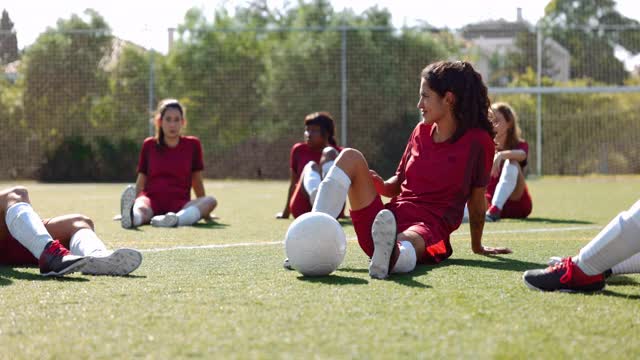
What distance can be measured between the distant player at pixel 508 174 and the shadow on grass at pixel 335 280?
4.40 meters

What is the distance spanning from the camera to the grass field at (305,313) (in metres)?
2.88

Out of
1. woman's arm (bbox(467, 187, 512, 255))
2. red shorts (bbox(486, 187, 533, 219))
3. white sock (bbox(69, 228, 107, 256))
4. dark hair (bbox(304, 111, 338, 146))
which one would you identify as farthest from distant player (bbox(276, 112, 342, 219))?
white sock (bbox(69, 228, 107, 256))

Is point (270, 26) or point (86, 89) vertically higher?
point (270, 26)

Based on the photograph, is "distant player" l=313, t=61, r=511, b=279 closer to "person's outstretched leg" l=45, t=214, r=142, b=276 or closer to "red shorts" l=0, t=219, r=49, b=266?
"person's outstretched leg" l=45, t=214, r=142, b=276

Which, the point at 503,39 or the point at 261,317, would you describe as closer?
the point at 261,317

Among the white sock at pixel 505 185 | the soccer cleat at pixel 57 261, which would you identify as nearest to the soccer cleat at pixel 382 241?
the soccer cleat at pixel 57 261

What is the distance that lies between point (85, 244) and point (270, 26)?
2005 cm

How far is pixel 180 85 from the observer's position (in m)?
22.7

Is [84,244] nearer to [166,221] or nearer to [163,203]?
[166,221]

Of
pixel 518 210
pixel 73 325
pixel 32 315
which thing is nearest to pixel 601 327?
pixel 73 325

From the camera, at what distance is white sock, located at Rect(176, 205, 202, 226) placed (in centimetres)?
879

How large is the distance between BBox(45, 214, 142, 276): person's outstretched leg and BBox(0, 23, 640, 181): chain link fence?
16.9m

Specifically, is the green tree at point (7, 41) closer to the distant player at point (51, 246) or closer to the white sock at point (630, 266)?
the distant player at point (51, 246)

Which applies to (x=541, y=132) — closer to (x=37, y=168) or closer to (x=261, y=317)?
(x=37, y=168)
